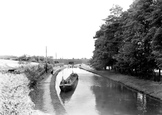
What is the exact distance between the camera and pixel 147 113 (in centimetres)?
1783

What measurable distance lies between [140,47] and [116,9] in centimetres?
1833

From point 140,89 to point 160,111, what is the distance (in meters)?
10.2

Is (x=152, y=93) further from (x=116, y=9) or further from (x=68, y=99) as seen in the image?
(x=116, y=9)

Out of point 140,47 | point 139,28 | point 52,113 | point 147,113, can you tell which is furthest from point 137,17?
point 52,113

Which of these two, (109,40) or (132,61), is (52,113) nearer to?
(132,61)

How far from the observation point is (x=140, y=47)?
30797mm

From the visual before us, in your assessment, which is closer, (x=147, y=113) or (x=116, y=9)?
(x=147, y=113)

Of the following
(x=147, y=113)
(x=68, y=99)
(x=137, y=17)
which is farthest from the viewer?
(x=137, y=17)

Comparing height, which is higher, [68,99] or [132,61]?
[132,61]

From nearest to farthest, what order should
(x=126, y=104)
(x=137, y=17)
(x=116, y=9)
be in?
(x=126, y=104), (x=137, y=17), (x=116, y=9)

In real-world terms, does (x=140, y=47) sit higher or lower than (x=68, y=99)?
higher

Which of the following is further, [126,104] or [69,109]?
[126,104]

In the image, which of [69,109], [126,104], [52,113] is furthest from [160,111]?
[52,113]

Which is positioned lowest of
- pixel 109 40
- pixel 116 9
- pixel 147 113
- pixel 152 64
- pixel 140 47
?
pixel 147 113
